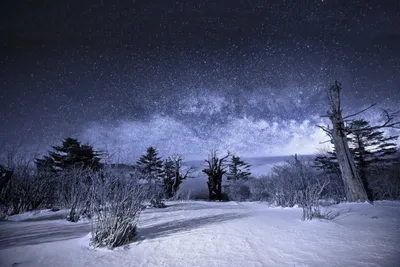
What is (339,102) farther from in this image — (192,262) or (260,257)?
(192,262)

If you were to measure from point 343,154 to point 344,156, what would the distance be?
4.2 inches

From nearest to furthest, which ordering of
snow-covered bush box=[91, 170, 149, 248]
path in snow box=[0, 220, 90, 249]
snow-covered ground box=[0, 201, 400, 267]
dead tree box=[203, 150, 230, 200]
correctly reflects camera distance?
Result: snow-covered ground box=[0, 201, 400, 267] < snow-covered bush box=[91, 170, 149, 248] < path in snow box=[0, 220, 90, 249] < dead tree box=[203, 150, 230, 200]

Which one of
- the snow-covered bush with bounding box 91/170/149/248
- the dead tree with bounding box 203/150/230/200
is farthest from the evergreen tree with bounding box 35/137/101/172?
the snow-covered bush with bounding box 91/170/149/248

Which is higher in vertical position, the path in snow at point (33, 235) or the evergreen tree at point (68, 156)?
the evergreen tree at point (68, 156)

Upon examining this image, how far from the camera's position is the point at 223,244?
3.16 meters

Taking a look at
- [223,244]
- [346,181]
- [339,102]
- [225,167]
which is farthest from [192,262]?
[225,167]

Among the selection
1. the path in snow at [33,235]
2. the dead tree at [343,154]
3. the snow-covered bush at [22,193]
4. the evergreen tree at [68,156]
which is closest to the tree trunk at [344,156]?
the dead tree at [343,154]

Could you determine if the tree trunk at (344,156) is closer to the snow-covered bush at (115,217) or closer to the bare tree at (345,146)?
the bare tree at (345,146)

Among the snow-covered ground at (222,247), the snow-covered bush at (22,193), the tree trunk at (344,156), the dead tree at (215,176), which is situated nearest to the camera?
the snow-covered ground at (222,247)

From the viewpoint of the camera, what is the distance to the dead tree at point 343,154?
366 inches

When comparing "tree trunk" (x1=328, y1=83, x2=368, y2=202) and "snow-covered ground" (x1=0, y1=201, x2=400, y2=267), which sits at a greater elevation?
"tree trunk" (x1=328, y1=83, x2=368, y2=202)

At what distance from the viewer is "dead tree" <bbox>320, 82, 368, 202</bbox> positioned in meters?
9.30

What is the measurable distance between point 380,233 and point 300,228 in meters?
1.33

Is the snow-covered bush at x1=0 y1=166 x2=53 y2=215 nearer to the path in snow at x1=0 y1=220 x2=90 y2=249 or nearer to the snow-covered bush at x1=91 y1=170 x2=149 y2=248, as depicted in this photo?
the path in snow at x1=0 y1=220 x2=90 y2=249
